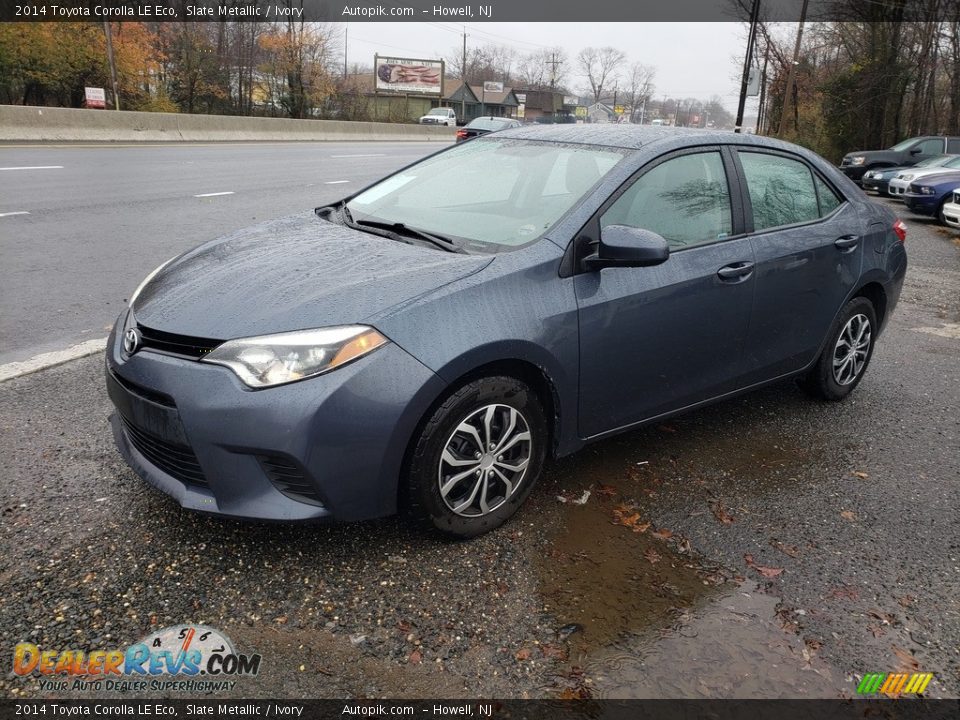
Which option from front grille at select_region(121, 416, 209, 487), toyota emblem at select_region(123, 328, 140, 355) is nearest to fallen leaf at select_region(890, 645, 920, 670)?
front grille at select_region(121, 416, 209, 487)

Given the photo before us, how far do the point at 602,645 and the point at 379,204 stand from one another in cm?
244

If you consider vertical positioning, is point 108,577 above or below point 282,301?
below

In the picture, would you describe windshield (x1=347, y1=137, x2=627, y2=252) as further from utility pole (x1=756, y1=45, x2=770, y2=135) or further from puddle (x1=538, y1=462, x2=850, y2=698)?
utility pole (x1=756, y1=45, x2=770, y2=135)

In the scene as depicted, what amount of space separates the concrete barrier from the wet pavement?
19.7 metres

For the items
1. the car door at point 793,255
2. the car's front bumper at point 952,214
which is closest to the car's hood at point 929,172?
the car's front bumper at point 952,214

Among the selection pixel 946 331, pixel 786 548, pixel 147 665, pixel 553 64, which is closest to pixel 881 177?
pixel 946 331

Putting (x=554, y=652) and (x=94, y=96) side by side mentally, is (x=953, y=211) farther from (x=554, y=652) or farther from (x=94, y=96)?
(x=94, y=96)

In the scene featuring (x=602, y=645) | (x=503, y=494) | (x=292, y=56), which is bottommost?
(x=602, y=645)

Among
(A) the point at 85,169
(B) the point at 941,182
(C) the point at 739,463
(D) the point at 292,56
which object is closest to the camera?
(C) the point at 739,463

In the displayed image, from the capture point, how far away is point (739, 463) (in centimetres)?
385

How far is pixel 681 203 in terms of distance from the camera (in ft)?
11.9

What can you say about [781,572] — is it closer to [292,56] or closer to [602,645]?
[602,645]

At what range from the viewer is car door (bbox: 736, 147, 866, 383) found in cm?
388

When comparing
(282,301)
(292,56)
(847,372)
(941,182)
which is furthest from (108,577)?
(292,56)
